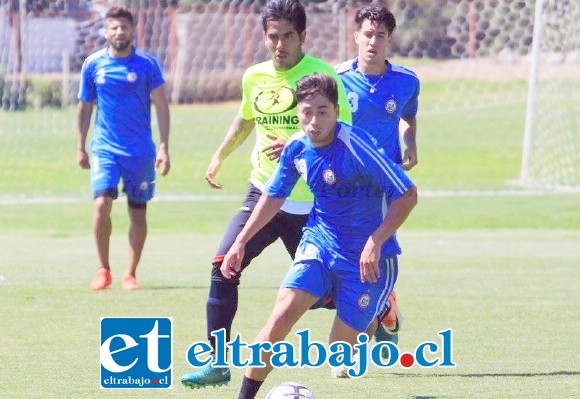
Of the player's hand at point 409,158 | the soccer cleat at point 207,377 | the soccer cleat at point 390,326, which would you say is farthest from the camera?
the player's hand at point 409,158

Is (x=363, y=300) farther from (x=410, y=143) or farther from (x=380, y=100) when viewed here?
(x=410, y=143)

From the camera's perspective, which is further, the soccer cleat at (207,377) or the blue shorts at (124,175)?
the blue shorts at (124,175)

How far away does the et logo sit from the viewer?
7977 mm

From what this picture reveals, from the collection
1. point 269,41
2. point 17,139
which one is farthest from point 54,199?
point 269,41

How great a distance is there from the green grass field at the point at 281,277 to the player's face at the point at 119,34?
6.55ft

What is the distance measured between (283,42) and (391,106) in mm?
1036

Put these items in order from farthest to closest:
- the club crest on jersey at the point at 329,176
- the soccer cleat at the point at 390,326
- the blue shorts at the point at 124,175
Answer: the blue shorts at the point at 124,175
the soccer cleat at the point at 390,326
the club crest on jersey at the point at 329,176

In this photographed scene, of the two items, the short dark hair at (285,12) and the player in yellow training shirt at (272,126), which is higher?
the short dark hair at (285,12)

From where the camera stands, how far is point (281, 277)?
12789mm

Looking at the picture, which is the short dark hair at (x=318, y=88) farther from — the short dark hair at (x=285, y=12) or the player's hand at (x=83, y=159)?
the player's hand at (x=83, y=159)

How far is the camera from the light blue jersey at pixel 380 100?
8914 millimetres

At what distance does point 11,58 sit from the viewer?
27.9 metres

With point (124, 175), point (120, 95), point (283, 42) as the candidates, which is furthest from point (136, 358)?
point (120, 95)

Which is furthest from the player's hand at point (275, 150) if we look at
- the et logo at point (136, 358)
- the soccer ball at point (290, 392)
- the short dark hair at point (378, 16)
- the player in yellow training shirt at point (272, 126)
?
the soccer ball at point (290, 392)
